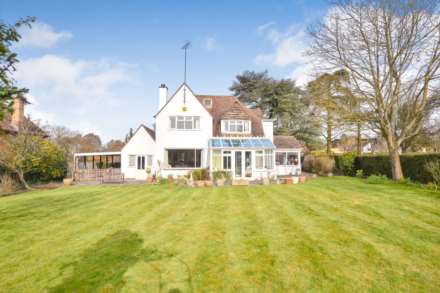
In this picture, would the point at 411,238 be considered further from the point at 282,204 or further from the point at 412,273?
the point at 282,204

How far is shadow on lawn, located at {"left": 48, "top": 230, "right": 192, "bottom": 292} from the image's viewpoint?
14.7 ft

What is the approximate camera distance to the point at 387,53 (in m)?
17.6

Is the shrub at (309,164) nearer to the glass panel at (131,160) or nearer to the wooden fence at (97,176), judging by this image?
the glass panel at (131,160)

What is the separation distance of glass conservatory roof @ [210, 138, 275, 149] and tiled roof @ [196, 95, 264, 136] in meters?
1.89

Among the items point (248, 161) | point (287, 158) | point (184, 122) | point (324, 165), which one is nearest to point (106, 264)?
point (248, 161)

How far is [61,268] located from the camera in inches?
208

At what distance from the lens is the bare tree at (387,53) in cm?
1647

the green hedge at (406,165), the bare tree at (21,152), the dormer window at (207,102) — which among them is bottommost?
the green hedge at (406,165)

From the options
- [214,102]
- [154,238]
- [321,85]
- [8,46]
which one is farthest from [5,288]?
[214,102]

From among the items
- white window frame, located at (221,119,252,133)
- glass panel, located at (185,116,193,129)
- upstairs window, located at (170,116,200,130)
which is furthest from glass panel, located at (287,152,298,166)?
glass panel, located at (185,116,193,129)

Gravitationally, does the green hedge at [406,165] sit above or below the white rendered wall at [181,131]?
below

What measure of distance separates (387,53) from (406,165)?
9.88 m

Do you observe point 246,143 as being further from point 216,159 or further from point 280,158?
point 280,158

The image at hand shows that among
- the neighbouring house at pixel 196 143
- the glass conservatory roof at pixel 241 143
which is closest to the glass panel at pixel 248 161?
the neighbouring house at pixel 196 143
